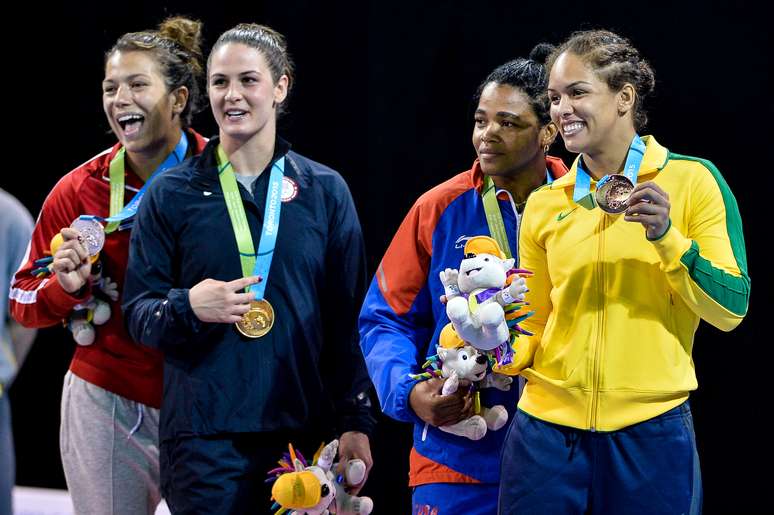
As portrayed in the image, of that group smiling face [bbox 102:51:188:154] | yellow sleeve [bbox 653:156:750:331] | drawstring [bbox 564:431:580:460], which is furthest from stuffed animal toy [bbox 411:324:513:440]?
smiling face [bbox 102:51:188:154]

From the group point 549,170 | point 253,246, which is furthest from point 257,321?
point 549,170

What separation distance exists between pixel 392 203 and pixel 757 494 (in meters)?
1.54

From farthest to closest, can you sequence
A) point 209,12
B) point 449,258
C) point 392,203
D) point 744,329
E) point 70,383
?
point 209,12 < point 392,203 < point 744,329 < point 70,383 < point 449,258

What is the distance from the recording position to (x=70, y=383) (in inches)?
124

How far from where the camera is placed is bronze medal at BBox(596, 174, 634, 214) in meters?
2.19

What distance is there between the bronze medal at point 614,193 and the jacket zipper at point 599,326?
0.09 metres

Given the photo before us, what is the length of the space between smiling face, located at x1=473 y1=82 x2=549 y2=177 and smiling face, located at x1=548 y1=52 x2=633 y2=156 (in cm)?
34

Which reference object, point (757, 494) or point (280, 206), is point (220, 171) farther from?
point (757, 494)

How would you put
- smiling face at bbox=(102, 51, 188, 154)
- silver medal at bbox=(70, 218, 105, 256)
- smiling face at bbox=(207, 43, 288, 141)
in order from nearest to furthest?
smiling face at bbox=(207, 43, 288, 141), silver medal at bbox=(70, 218, 105, 256), smiling face at bbox=(102, 51, 188, 154)

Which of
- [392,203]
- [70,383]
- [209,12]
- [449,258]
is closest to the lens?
[449,258]

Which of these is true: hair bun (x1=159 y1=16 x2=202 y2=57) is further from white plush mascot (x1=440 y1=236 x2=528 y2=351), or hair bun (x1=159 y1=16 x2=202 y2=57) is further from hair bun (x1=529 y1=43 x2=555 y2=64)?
white plush mascot (x1=440 y1=236 x2=528 y2=351)

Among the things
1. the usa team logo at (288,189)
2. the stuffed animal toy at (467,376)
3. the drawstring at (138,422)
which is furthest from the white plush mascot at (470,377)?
the drawstring at (138,422)

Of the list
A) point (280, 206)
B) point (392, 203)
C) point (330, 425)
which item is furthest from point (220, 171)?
point (392, 203)

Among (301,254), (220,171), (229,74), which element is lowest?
(301,254)
